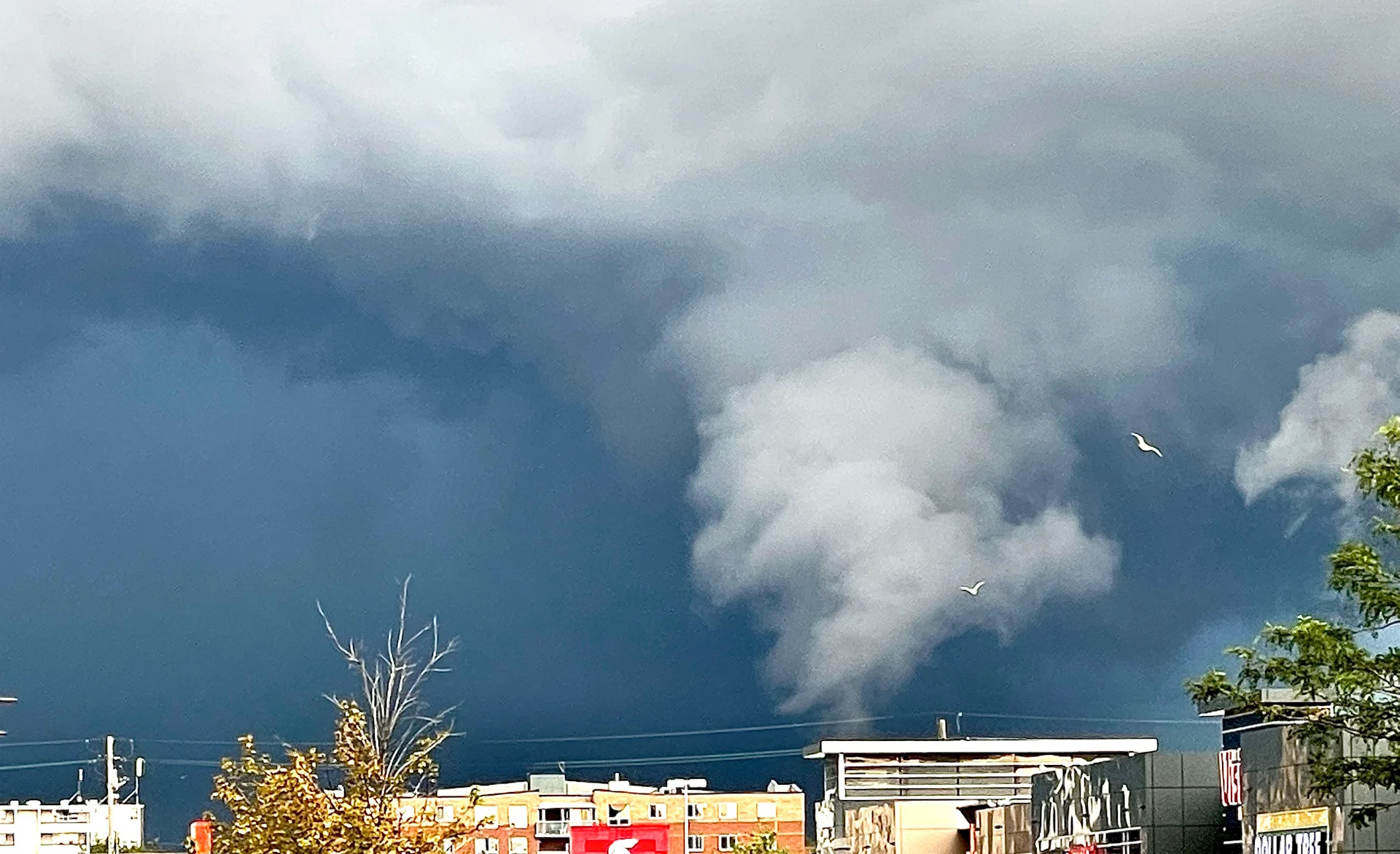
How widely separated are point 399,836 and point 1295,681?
1329 cm

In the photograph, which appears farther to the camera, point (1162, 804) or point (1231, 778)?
point (1162, 804)

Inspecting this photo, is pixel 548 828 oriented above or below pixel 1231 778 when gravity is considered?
below

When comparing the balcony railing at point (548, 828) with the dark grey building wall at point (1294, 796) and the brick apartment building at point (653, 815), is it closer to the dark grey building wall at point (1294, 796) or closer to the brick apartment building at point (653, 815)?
the brick apartment building at point (653, 815)

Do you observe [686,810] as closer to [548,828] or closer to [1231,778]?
[548,828]

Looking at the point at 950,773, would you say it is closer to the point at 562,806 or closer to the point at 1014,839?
the point at 562,806

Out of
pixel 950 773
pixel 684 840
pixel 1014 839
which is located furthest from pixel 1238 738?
pixel 684 840

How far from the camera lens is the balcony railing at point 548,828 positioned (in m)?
188

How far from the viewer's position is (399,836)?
1307 inches

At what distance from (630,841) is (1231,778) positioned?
27.8 metres

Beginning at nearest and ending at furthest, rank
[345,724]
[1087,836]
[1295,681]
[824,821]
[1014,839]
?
[1295,681]
[345,724]
[1087,836]
[1014,839]
[824,821]

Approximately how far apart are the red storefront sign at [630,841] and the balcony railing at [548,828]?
151076mm

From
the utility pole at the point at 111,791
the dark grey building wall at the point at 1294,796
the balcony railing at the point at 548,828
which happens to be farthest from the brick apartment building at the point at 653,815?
the dark grey building wall at the point at 1294,796

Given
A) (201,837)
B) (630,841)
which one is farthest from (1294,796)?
(201,837)

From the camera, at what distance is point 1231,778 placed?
60531 millimetres
